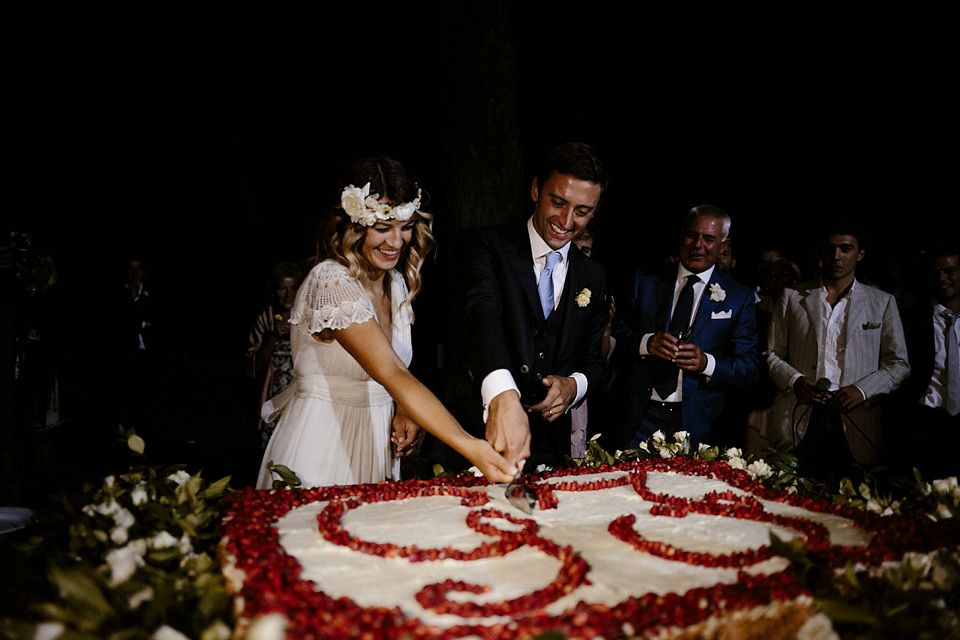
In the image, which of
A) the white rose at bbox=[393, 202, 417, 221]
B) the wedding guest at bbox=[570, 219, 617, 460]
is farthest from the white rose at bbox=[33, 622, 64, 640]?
the wedding guest at bbox=[570, 219, 617, 460]

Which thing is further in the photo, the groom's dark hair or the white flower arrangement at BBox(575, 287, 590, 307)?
the white flower arrangement at BBox(575, 287, 590, 307)

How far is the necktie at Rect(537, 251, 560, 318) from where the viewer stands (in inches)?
135

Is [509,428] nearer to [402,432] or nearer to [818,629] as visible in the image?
[402,432]

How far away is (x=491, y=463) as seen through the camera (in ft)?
7.67

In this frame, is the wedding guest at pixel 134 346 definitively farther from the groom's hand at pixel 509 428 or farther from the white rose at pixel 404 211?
the groom's hand at pixel 509 428

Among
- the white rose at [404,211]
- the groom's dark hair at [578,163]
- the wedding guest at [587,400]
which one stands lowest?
the wedding guest at [587,400]

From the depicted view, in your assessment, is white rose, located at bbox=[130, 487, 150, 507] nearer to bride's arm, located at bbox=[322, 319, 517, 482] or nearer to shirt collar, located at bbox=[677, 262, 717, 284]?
bride's arm, located at bbox=[322, 319, 517, 482]

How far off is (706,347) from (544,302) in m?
1.60

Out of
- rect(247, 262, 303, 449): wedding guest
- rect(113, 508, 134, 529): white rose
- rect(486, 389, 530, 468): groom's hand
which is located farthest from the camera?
rect(247, 262, 303, 449): wedding guest

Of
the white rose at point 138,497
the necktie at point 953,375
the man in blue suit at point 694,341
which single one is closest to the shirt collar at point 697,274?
the man in blue suit at point 694,341

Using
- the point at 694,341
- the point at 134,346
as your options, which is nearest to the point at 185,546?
the point at 694,341

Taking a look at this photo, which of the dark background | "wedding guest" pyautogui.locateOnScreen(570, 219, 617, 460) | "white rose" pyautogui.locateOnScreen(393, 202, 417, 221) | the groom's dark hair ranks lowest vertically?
"wedding guest" pyautogui.locateOnScreen(570, 219, 617, 460)

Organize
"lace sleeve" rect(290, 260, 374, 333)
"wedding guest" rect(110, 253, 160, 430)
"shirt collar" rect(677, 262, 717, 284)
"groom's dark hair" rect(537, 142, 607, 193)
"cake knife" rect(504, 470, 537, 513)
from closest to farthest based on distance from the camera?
"cake knife" rect(504, 470, 537, 513), "lace sleeve" rect(290, 260, 374, 333), "groom's dark hair" rect(537, 142, 607, 193), "shirt collar" rect(677, 262, 717, 284), "wedding guest" rect(110, 253, 160, 430)

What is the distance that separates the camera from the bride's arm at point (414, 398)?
7.68 feet
